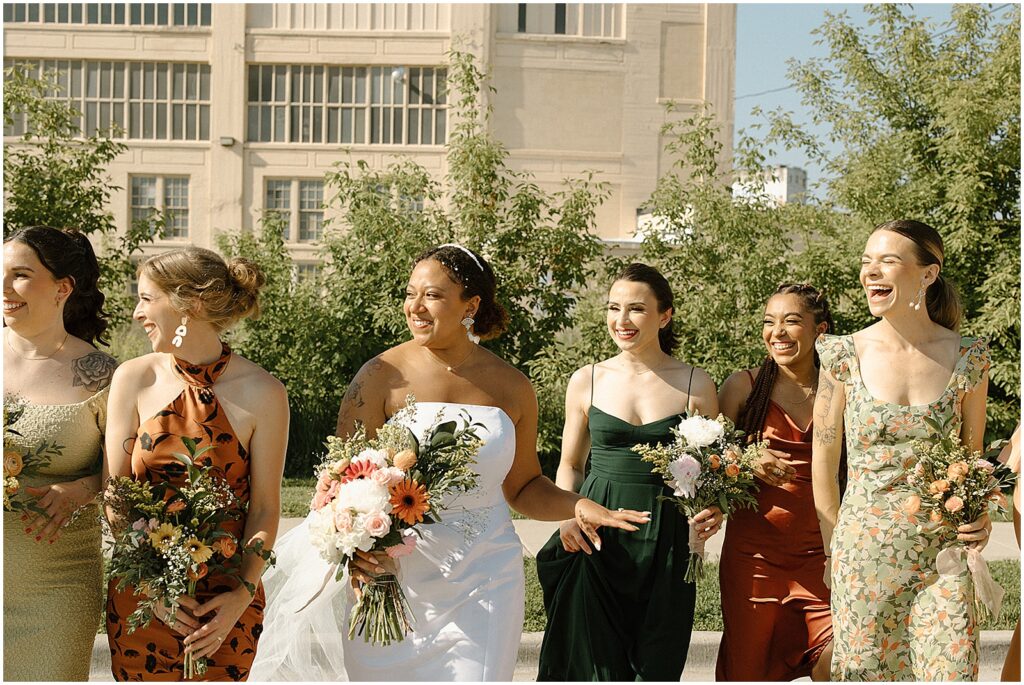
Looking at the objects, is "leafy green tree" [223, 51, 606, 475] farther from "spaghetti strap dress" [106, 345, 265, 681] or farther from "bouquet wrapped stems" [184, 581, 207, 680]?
"bouquet wrapped stems" [184, 581, 207, 680]

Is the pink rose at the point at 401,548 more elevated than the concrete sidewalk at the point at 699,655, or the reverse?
the pink rose at the point at 401,548

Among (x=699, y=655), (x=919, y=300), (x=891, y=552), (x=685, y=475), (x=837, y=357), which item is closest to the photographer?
(x=891, y=552)

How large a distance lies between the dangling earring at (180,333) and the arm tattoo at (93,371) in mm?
582

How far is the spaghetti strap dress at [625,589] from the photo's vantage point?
5.70 meters

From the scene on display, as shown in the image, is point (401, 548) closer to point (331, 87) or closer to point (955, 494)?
point (955, 494)

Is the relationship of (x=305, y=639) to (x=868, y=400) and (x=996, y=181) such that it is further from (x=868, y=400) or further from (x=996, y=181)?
(x=996, y=181)

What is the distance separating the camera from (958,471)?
4277mm

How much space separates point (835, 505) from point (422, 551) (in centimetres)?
186

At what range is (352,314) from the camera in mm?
17203

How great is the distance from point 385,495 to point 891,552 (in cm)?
210

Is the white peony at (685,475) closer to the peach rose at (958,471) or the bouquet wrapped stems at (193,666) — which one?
the peach rose at (958,471)

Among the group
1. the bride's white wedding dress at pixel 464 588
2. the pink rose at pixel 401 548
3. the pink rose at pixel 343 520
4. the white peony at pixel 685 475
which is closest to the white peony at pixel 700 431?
the white peony at pixel 685 475

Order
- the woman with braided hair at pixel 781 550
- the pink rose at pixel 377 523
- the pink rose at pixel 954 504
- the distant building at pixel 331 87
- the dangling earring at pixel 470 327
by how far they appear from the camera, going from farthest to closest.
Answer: the distant building at pixel 331 87 < the woman with braided hair at pixel 781 550 < the dangling earring at pixel 470 327 < the pink rose at pixel 954 504 < the pink rose at pixel 377 523

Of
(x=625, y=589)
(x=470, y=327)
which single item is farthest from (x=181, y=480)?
(x=625, y=589)
